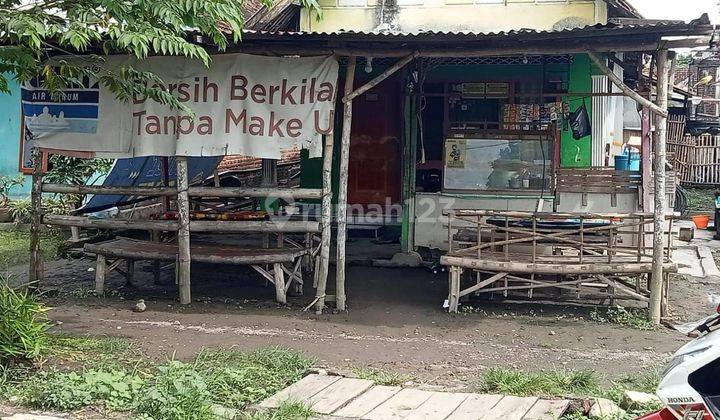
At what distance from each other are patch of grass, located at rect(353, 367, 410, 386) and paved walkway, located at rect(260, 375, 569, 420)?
30 centimetres

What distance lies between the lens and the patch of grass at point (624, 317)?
25.9ft

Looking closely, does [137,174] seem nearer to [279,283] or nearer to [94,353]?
[279,283]

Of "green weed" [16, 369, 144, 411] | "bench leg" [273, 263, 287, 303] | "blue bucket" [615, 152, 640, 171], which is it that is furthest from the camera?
"blue bucket" [615, 152, 640, 171]

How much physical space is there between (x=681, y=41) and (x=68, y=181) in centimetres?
1009

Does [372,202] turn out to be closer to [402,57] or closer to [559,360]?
[402,57]

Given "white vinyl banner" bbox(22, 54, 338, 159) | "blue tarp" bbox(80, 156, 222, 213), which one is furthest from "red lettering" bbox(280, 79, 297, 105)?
"blue tarp" bbox(80, 156, 222, 213)

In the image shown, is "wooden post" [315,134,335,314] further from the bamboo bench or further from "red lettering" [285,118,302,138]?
the bamboo bench

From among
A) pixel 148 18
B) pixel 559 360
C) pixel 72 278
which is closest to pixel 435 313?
pixel 559 360

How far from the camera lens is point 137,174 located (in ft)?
34.1

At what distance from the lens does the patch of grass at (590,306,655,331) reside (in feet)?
25.9

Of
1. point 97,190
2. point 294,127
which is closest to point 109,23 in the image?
point 294,127

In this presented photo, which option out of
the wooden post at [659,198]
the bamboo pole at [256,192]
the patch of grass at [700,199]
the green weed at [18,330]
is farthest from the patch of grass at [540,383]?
the patch of grass at [700,199]

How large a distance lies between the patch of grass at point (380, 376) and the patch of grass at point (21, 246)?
708 centimetres

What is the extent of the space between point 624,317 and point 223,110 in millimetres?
5298
